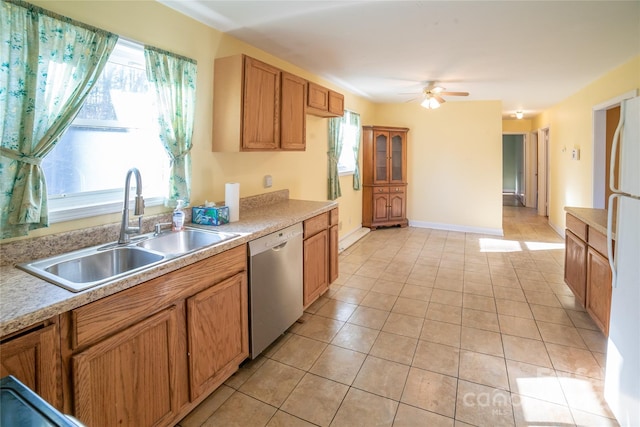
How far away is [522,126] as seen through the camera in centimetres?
877

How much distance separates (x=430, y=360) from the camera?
2.32m

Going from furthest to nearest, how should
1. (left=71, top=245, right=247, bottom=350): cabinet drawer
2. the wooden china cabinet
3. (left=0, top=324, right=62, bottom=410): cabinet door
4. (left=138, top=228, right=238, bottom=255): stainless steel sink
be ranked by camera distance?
the wooden china cabinet → (left=138, top=228, right=238, bottom=255): stainless steel sink → (left=71, top=245, right=247, bottom=350): cabinet drawer → (left=0, top=324, right=62, bottom=410): cabinet door

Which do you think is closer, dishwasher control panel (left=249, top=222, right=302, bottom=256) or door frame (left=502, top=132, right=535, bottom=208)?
dishwasher control panel (left=249, top=222, right=302, bottom=256)

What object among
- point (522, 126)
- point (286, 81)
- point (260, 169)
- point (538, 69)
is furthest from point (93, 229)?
point (522, 126)

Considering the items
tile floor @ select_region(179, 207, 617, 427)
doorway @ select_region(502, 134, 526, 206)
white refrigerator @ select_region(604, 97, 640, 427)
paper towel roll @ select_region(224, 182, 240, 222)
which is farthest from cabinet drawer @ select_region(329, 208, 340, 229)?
doorway @ select_region(502, 134, 526, 206)

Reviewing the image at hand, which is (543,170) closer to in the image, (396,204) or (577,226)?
(396,204)

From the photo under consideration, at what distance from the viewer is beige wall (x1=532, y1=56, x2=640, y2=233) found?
3879mm

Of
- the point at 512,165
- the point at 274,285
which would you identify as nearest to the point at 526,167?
the point at 512,165

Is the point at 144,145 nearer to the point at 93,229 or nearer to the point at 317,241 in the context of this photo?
the point at 93,229

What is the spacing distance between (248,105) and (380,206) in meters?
4.13

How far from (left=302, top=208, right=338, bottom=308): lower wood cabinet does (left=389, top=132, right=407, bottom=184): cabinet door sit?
334cm

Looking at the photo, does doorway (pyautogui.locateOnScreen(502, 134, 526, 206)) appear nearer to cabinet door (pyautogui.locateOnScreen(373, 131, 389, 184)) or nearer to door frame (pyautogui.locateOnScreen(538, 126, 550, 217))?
door frame (pyautogui.locateOnScreen(538, 126, 550, 217))

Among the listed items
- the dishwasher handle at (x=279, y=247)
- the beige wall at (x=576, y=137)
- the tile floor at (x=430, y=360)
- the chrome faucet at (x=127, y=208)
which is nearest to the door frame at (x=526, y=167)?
the beige wall at (x=576, y=137)

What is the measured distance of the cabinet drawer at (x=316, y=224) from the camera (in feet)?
9.30
